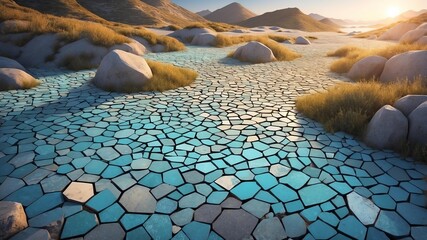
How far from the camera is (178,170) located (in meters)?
3.52

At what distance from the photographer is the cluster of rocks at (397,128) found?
12.6 ft

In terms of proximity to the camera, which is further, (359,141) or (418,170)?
(359,141)

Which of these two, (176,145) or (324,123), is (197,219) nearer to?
(176,145)

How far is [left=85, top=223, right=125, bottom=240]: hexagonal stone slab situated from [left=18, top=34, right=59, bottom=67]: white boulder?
9316 mm

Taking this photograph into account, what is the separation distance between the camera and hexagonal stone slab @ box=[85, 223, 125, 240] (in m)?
2.50

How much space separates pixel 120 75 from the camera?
6.95 meters

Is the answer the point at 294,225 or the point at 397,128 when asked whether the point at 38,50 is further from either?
the point at 397,128

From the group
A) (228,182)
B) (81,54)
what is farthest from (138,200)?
(81,54)

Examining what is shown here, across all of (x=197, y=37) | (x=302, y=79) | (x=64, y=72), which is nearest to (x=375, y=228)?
(x=302, y=79)

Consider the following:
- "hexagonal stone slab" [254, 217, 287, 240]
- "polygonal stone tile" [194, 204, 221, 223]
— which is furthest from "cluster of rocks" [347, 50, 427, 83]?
"polygonal stone tile" [194, 204, 221, 223]

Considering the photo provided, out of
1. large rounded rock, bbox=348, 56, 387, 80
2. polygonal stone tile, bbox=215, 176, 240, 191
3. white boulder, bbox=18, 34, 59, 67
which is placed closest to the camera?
polygonal stone tile, bbox=215, 176, 240, 191

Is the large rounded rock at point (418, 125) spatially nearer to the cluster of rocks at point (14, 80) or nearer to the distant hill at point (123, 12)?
the cluster of rocks at point (14, 80)

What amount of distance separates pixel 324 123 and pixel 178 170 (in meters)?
2.93

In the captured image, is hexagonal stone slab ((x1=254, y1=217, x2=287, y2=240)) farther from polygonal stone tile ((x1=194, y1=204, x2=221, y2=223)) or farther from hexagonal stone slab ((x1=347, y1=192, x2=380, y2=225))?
hexagonal stone slab ((x1=347, y1=192, x2=380, y2=225))
